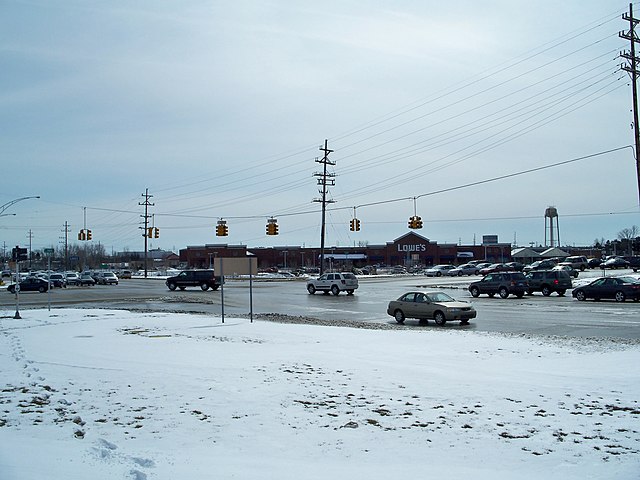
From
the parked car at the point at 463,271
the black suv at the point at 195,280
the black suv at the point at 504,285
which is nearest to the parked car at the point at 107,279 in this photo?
the black suv at the point at 195,280

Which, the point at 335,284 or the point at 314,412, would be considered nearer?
the point at 314,412

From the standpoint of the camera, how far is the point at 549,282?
43.1 m

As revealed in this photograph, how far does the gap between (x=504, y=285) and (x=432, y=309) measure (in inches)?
721

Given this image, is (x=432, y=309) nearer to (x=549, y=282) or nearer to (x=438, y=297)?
(x=438, y=297)

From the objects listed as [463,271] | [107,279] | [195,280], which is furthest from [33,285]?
[463,271]

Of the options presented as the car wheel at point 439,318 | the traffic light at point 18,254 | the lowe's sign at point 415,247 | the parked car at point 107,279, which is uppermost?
the lowe's sign at point 415,247

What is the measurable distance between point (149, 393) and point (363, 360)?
5361mm

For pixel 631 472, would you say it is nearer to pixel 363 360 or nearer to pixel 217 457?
pixel 217 457

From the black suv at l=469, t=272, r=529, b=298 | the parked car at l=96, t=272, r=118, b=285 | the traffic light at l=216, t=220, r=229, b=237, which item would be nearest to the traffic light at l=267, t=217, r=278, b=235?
the traffic light at l=216, t=220, r=229, b=237

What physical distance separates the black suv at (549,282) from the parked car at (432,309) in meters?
18.8

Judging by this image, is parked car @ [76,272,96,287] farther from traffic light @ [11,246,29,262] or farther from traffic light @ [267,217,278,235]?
traffic light @ [11,246,29,262]

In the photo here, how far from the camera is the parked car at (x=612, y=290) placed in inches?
1356

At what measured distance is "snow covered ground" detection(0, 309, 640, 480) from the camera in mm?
6719

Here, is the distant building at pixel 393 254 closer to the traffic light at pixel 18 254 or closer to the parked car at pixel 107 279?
the parked car at pixel 107 279
